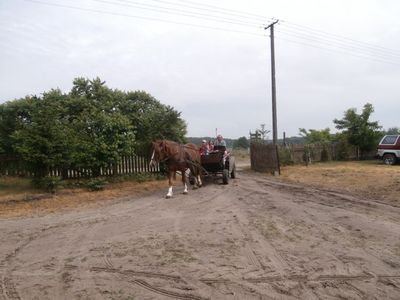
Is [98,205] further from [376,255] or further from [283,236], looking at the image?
[376,255]

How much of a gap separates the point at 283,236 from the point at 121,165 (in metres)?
10.6

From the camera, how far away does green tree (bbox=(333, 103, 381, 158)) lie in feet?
95.7

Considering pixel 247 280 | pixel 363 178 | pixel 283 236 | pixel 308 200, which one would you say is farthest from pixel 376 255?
pixel 363 178

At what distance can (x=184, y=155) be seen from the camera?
541 inches

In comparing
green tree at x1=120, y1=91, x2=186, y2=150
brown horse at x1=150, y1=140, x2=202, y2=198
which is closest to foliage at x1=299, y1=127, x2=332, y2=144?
green tree at x1=120, y1=91, x2=186, y2=150

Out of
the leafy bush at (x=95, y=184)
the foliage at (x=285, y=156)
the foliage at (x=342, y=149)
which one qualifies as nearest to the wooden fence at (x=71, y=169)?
the leafy bush at (x=95, y=184)

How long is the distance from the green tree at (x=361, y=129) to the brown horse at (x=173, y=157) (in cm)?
1915

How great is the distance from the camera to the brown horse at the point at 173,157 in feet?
42.5

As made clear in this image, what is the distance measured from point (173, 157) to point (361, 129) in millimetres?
20684

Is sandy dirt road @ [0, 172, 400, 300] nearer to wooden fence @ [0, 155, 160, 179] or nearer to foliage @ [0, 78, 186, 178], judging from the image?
foliage @ [0, 78, 186, 178]

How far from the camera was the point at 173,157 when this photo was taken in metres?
13.3

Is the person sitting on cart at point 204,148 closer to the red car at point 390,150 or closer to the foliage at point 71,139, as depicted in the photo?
the foliage at point 71,139

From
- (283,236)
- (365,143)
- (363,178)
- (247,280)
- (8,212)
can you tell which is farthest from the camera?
(365,143)

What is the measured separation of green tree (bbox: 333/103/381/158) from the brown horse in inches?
754
